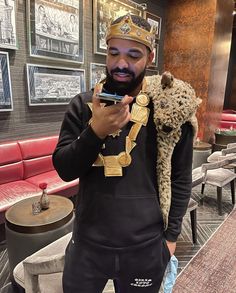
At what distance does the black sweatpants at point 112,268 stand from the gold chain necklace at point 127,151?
293 millimetres

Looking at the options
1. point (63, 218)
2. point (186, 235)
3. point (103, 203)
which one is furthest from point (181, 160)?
point (186, 235)

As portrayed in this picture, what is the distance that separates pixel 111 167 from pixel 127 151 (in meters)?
0.08

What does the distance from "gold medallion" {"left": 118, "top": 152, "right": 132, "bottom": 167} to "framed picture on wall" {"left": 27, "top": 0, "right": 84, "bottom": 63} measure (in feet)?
8.65

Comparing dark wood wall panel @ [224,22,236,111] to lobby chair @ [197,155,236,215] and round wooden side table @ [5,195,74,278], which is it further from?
round wooden side table @ [5,195,74,278]

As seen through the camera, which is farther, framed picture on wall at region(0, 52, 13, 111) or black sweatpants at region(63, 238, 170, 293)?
framed picture on wall at region(0, 52, 13, 111)

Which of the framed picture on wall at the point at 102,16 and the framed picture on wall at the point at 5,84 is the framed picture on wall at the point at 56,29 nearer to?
the framed picture on wall at the point at 102,16

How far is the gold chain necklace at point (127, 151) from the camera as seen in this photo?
830mm

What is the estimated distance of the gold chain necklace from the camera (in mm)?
830

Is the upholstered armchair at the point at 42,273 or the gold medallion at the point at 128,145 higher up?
the gold medallion at the point at 128,145

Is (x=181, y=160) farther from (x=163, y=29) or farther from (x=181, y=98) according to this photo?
(x=163, y=29)

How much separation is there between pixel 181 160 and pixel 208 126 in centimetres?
429

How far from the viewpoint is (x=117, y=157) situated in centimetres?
83

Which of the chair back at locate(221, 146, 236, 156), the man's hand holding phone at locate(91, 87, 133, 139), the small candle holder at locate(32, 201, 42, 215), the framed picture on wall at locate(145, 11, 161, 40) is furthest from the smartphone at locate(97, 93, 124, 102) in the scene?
the framed picture on wall at locate(145, 11, 161, 40)

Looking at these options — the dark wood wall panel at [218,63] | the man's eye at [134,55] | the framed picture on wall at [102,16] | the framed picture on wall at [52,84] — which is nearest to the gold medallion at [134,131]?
the man's eye at [134,55]
